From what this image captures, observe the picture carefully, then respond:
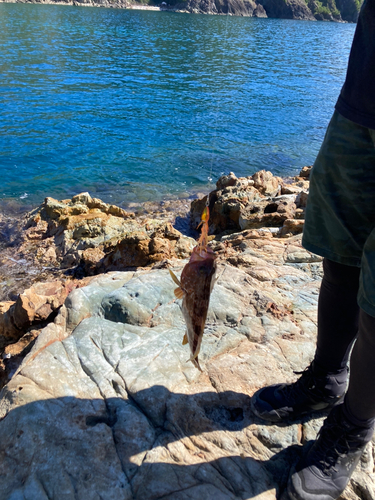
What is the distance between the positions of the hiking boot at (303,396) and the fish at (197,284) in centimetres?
75

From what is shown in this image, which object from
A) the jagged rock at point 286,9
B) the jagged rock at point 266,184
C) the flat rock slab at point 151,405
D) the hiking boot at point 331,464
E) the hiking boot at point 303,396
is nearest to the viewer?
the hiking boot at point 331,464

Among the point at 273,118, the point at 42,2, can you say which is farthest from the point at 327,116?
the point at 42,2

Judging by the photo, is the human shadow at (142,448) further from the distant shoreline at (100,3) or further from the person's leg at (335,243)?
the distant shoreline at (100,3)

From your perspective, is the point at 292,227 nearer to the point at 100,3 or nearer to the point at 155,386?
the point at 155,386

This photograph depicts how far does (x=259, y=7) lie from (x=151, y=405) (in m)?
118

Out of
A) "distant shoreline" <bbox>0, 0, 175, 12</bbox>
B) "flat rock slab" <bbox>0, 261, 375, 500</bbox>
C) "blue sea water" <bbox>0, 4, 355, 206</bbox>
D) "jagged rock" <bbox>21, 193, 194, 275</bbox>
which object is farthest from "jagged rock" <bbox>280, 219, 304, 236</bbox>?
"distant shoreline" <bbox>0, 0, 175, 12</bbox>

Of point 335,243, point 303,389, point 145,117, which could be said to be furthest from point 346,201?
point 145,117

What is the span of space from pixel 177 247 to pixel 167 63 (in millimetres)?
26424

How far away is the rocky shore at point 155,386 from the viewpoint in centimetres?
232

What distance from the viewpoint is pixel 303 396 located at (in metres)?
2.62

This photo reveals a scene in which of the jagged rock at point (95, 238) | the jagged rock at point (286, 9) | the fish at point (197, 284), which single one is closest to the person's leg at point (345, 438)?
the fish at point (197, 284)

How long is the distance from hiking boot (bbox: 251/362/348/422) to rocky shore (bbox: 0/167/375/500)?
12cm

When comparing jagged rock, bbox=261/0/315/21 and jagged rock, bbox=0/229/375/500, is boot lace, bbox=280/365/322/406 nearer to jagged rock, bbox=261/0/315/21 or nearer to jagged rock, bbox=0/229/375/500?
jagged rock, bbox=0/229/375/500

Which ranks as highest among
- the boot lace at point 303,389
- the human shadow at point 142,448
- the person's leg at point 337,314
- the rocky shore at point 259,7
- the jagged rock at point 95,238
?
the rocky shore at point 259,7
